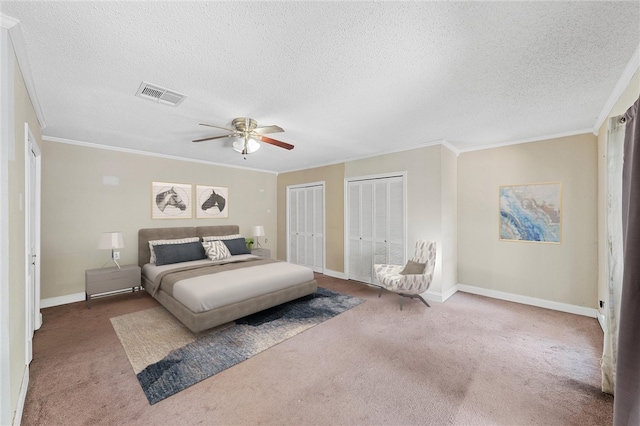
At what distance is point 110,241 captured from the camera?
3.91m

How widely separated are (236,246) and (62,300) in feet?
8.66

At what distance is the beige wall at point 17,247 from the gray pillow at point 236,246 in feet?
10.1

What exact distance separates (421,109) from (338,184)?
2795 millimetres

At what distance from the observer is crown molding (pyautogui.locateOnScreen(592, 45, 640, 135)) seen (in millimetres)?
1830

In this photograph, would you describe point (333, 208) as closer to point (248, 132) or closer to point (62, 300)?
point (248, 132)

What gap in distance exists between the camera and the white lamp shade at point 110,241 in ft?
12.7

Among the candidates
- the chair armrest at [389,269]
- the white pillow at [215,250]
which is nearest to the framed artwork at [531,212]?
the chair armrest at [389,269]

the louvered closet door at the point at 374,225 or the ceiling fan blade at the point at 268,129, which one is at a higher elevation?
the ceiling fan blade at the point at 268,129

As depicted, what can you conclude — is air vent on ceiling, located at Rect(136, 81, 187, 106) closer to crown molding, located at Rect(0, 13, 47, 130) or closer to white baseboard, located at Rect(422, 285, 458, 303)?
crown molding, located at Rect(0, 13, 47, 130)

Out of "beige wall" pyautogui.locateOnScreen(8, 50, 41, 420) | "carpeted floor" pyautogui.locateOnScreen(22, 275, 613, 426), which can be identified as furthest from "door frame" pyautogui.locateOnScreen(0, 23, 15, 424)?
"carpeted floor" pyautogui.locateOnScreen(22, 275, 613, 426)

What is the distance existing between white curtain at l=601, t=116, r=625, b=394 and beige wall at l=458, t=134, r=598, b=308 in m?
1.86

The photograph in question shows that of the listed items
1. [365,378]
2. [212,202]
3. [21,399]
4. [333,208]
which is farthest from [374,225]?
[21,399]

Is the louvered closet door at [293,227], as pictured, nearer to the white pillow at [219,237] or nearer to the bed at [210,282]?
the white pillow at [219,237]

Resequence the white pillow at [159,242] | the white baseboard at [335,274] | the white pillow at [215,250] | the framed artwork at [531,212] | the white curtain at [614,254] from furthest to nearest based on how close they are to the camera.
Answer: the white baseboard at [335,274]
the white pillow at [215,250]
the white pillow at [159,242]
the framed artwork at [531,212]
the white curtain at [614,254]
